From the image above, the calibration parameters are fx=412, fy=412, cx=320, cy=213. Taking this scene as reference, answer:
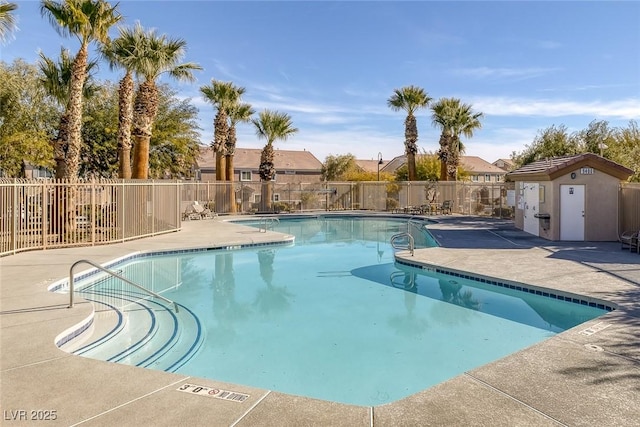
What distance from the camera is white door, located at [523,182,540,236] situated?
16.0 metres

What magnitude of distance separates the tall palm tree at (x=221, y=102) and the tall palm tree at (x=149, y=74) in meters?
8.35

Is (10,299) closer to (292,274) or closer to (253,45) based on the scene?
(292,274)

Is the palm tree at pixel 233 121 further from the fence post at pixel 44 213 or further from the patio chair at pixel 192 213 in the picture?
the fence post at pixel 44 213

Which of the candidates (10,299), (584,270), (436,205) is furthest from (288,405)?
(436,205)

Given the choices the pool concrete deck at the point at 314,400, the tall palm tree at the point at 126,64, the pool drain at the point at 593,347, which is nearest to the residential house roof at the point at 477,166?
the tall palm tree at the point at 126,64

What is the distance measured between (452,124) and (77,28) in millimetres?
24371

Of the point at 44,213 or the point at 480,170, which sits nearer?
the point at 44,213

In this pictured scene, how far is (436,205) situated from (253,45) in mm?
15046

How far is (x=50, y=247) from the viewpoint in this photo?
12141mm

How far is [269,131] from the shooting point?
28094 mm

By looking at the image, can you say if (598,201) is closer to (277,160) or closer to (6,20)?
(6,20)

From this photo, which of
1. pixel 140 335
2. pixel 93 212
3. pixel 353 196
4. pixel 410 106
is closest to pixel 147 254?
pixel 93 212

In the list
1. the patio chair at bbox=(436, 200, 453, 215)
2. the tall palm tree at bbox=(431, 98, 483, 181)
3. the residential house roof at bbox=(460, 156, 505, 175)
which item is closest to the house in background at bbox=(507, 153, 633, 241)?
the patio chair at bbox=(436, 200, 453, 215)

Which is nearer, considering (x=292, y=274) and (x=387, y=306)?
(x=387, y=306)
